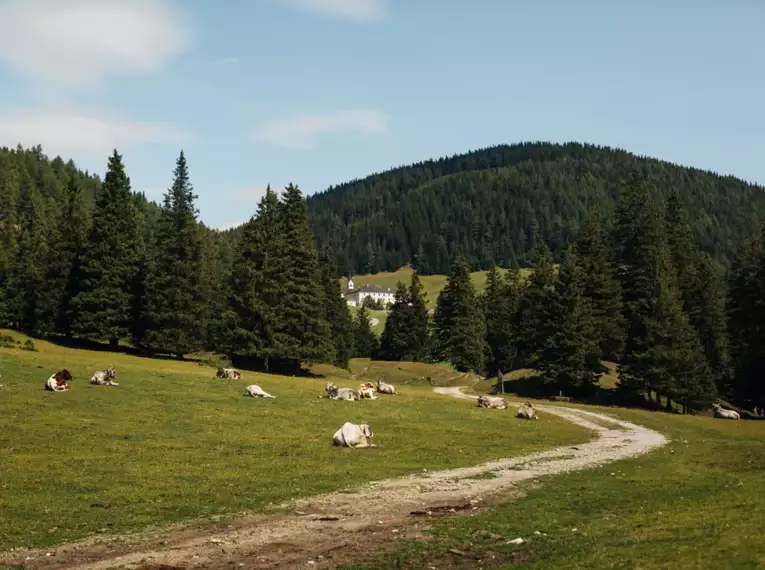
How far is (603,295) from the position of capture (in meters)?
99.1

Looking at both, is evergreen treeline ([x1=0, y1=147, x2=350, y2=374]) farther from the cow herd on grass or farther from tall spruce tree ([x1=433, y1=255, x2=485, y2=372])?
tall spruce tree ([x1=433, y1=255, x2=485, y2=372])

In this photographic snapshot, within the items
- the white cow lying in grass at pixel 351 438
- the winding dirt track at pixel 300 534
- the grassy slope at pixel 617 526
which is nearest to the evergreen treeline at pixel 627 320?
the white cow lying in grass at pixel 351 438

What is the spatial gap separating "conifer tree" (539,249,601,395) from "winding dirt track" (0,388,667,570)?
194ft

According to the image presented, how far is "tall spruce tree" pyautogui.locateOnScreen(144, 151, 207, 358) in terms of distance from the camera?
79.3 m

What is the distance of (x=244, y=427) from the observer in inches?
1387

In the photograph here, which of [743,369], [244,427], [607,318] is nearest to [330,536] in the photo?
[244,427]

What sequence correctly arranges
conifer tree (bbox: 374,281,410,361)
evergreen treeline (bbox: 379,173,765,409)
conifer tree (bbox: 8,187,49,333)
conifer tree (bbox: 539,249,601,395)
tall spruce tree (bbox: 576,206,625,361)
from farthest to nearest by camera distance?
conifer tree (bbox: 374,281,410,361)
conifer tree (bbox: 8,187,49,333)
tall spruce tree (bbox: 576,206,625,361)
conifer tree (bbox: 539,249,601,395)
evergreen treeline (bbox: 379,173,765,409)

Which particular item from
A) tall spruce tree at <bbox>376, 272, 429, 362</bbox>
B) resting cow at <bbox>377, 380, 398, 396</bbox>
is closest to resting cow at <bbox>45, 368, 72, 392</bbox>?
resting cow at <bbox>377, 380, 398, 396</bbox>

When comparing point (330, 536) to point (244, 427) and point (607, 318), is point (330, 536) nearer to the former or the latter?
point (244, 427)

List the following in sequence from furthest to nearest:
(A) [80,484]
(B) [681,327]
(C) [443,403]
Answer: (B) [681,327], (C) [443,403], (A) [80,484]

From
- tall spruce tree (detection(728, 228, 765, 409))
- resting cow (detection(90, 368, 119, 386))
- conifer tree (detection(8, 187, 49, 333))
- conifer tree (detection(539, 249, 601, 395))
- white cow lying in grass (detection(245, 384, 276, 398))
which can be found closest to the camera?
resting cow (detection(90, 368, 119, 386))

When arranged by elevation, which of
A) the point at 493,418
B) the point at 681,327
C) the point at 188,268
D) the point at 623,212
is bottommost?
the point at 493,418

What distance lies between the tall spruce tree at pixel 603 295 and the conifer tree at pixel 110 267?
195 ft

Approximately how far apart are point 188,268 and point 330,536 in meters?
70.2
